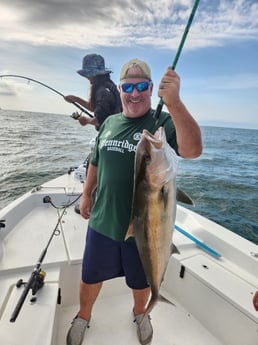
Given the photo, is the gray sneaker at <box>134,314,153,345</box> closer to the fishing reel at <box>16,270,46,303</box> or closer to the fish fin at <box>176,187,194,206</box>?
the fishing reel at <box>16,270,46,303</box>

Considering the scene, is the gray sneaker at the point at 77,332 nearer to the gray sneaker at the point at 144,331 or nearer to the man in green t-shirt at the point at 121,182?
the man in green t-shirt at the point at 121,182

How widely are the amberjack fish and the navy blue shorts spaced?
17.9 inches

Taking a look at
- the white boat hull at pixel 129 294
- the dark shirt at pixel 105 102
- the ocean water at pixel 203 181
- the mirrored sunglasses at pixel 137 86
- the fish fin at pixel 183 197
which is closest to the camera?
the fish fin at pixel 183 197

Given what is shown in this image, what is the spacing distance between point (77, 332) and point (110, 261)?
27.4 inches

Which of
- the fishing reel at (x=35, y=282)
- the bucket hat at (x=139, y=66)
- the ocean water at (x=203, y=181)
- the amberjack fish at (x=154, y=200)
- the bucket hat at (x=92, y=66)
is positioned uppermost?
the bucket hat at (x=92, y=66)

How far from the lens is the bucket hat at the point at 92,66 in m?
3.04

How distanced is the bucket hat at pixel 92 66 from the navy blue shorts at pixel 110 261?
6.66 ft

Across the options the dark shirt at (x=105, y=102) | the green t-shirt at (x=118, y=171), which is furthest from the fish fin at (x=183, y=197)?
the dark shirt at (x=105, y=102)

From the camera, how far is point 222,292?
6.58 feet

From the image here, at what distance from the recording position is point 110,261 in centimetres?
187

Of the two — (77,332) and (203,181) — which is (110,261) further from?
(203,181)

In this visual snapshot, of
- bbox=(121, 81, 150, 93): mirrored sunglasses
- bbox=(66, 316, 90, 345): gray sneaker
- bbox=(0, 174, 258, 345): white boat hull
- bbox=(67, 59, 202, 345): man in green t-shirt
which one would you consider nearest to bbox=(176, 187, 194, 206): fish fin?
bbox=(67, 59, 202, 345): man in green t-shirt

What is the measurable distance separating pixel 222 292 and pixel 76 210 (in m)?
2.24

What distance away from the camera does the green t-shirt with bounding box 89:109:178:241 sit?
163cm
